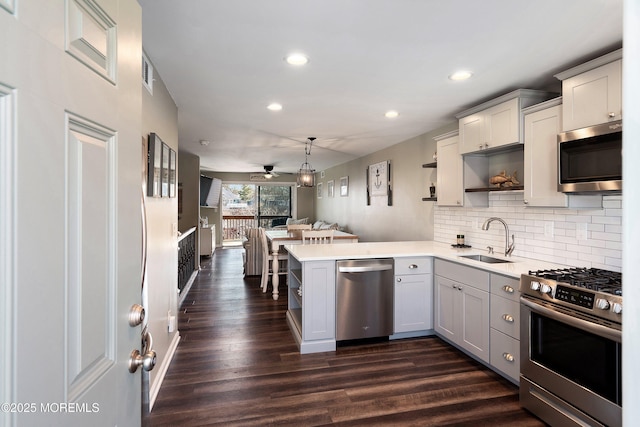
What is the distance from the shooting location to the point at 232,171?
10.3 meters

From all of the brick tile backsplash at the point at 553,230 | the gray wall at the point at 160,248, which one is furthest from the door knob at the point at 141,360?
the brick tile backsplash at the point at 553,230

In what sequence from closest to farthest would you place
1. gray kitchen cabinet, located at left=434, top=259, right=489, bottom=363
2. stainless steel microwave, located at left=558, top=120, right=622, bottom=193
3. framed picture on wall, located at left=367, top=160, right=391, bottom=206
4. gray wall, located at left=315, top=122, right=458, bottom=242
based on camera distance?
stainless steel microwave, located at left=558, top=120, right=622, bottom=193 → gray kitchen cabinet, located at left=434, top=259, right=489, bottom=363 → gray wall, located at left=315, top=122, right=458, bottom=242 → framed picture on wall, located at left=367, top=160, right=391, bottom=206

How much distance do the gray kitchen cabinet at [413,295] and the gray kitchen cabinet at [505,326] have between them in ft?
2.63

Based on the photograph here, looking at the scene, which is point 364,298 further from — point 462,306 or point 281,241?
point 281,241

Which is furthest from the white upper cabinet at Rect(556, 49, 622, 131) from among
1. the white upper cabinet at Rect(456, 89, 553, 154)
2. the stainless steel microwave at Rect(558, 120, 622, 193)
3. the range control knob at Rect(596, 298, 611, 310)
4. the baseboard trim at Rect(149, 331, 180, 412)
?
the baseboard trim at Rect(149, 331, 180, 412)

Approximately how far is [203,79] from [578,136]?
2.77m

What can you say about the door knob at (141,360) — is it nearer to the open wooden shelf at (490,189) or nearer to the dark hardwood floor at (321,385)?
the dark hardwood floor at (321,385)

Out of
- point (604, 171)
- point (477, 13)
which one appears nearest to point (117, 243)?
point (477, 13)

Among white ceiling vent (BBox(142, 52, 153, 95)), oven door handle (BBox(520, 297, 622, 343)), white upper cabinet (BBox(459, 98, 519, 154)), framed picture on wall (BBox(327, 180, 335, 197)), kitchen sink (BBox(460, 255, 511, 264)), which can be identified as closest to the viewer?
Result: oven door handle (BBox(520, 297, 622, 343))

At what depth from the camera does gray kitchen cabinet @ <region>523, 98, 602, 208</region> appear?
2430 millimetres

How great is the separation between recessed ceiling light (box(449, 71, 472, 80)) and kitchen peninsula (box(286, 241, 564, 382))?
4.89ft

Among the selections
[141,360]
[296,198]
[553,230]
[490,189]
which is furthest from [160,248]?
[296,198]

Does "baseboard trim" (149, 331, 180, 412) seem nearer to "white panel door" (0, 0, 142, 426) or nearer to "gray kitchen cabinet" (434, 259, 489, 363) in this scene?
"white panel door" (0, 0, 142, 426)

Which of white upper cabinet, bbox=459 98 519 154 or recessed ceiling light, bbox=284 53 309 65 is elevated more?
recessed ceiling light, bbox=284 53 309 65
